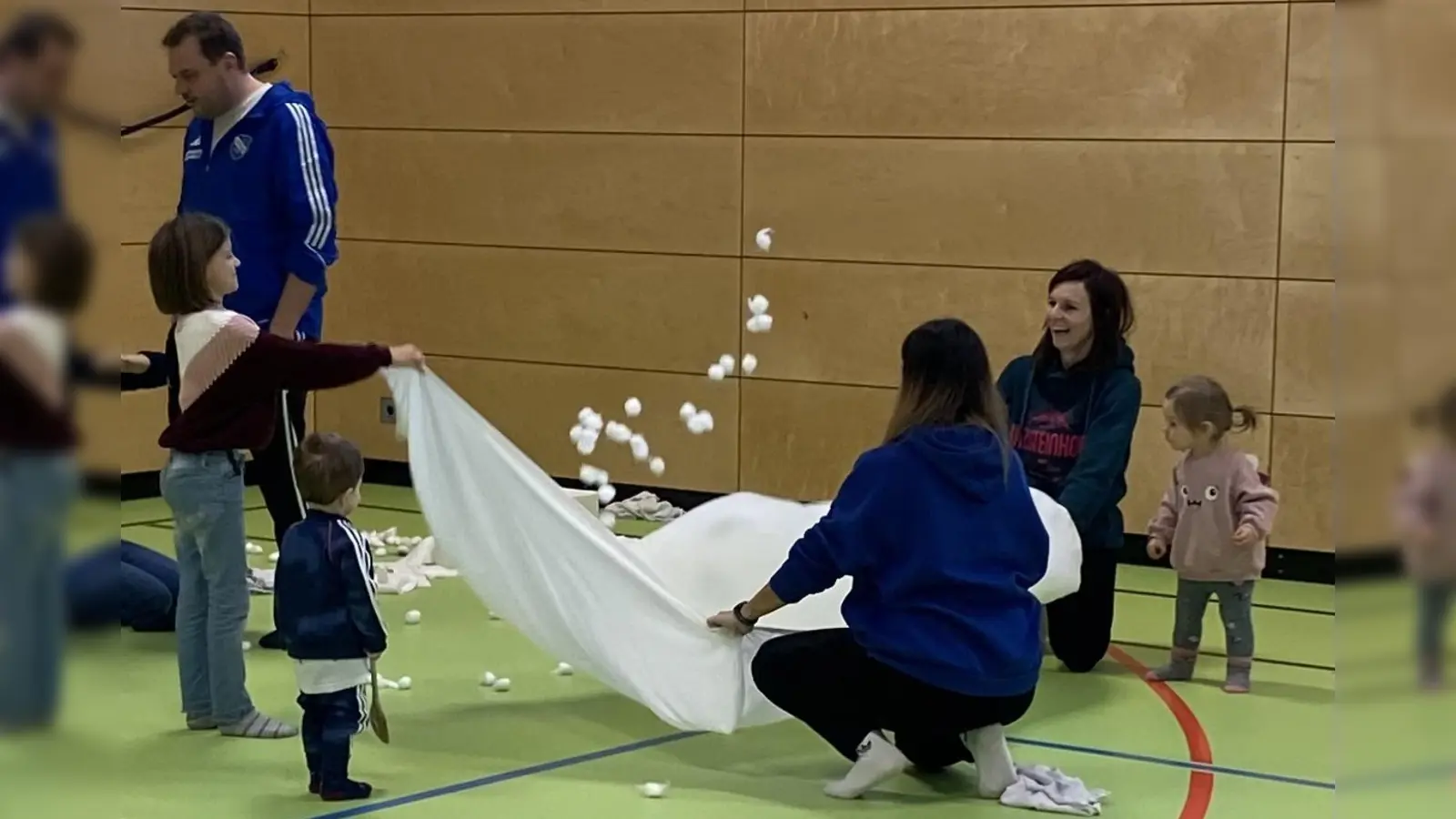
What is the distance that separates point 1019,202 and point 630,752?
10.0 ft

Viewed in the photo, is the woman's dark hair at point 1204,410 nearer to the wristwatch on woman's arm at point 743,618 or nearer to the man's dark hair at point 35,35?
the wristwatch on woman's arm at point 743,618

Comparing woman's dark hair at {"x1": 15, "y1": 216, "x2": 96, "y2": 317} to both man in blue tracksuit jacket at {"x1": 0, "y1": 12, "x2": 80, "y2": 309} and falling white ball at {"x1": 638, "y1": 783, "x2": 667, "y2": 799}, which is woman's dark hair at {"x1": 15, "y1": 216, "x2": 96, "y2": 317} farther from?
falling white ball at {"x1": 638, "y1": 783, "x2": 667, "y2": 799}

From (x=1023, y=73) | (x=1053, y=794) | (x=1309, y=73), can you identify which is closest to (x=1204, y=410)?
(x=1053, y=794)

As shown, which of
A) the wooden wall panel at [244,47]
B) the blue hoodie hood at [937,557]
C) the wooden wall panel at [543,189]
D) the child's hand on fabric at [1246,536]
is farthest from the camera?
the wooden wall panel at [543,189]

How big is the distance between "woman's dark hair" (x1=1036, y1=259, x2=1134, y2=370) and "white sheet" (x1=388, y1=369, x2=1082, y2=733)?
134 centimetres

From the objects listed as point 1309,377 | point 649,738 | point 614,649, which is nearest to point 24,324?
point 614,649

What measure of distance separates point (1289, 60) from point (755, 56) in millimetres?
1919

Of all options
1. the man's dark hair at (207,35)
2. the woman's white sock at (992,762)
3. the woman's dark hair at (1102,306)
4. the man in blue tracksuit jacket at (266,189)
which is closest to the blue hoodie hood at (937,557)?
the woman's white sock at (992,762)

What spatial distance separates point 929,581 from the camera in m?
3.20

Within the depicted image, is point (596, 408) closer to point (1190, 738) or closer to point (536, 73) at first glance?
point (536, 73)

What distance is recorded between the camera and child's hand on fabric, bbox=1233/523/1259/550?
4160mm

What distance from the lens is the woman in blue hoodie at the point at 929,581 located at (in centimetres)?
321

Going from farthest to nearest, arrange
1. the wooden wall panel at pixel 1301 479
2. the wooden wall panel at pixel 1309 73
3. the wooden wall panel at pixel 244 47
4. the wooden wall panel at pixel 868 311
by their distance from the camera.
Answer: the wooden wall panel at pixel 244 47
the wooden wall panel at pixel 868 311
the wooden wall panel at pixel 1301 479
the wooden wall panel at pixel 1309 73

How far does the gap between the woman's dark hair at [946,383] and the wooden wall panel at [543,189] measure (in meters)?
3.39
